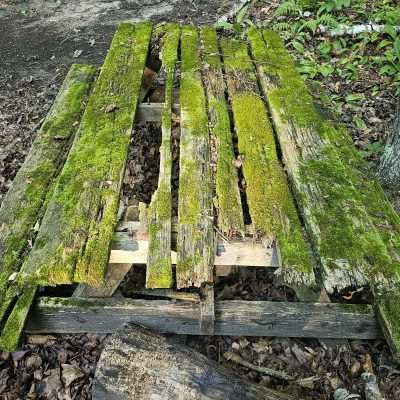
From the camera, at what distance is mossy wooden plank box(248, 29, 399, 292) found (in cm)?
235

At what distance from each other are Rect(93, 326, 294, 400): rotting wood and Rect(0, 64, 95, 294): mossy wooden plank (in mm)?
768

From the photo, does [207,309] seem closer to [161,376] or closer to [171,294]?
[171,294]

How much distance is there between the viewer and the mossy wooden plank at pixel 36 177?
2.69 meters

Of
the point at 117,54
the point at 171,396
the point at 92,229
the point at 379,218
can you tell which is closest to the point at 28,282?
the point at 92,229

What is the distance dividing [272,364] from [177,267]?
0.96 metres

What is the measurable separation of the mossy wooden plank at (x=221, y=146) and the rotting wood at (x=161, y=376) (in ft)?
2.31

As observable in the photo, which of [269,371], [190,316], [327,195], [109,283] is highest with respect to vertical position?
[327,195]

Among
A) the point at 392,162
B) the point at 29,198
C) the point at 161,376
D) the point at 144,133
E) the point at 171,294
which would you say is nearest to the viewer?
the point at 161,376

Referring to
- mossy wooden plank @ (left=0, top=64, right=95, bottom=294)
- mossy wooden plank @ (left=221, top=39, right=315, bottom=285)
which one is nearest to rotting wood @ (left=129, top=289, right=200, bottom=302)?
mossy wooden plank @ (left=221, top=39, right=315, bottom=285)

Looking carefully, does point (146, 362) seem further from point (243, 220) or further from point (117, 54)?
point (117, 54)

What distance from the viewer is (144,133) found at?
16.9 ft

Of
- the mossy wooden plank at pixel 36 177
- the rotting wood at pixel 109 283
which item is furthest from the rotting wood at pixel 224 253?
the mossy wooden plank at pixel 36 177

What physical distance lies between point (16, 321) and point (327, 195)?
1.89m

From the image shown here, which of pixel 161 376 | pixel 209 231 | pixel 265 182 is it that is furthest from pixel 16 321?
pixel 265 182
